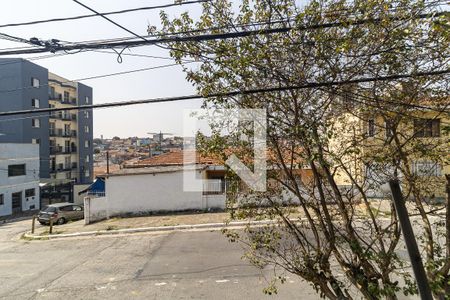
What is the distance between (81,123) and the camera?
46875mm

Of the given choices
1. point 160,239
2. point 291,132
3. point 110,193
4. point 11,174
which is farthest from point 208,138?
point 11,174

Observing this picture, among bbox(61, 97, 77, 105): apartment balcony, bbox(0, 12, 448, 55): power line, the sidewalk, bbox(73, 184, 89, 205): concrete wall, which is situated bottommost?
bbox(73, 184, 89, 205): concrete wall

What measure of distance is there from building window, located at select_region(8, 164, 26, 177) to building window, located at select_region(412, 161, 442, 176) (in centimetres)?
3162

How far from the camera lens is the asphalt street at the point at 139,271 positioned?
280 inches

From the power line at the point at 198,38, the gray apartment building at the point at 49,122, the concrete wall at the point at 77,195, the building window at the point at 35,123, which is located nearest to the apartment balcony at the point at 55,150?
the gray apartment building at the point at 49,122

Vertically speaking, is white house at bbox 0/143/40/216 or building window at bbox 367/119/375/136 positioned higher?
building window at bbox 367/119/375/136

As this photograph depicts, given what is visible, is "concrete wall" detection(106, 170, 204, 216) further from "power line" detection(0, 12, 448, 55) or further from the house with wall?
the house with wall

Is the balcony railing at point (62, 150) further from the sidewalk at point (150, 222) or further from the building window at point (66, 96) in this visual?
the sidewalk at point (150, 222)

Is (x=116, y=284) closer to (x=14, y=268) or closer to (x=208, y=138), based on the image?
(x=14, y=268)

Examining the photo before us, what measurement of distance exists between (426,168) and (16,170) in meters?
32.5

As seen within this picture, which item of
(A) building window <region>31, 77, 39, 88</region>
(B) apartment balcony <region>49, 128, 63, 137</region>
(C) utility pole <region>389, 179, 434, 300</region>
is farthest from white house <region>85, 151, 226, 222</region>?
(B) apartment balcony <region>49, 128, 63, 137</region>

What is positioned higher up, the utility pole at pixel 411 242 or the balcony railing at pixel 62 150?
the balcony railing at pixel 62 150

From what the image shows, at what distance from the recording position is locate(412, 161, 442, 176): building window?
399cm

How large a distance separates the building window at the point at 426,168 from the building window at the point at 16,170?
104 ft
